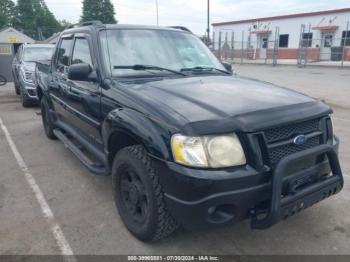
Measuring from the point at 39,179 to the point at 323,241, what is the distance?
349 cm

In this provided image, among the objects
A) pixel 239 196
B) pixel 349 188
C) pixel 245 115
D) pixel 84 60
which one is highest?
pixel 84 60

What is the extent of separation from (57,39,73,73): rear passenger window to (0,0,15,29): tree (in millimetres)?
75893

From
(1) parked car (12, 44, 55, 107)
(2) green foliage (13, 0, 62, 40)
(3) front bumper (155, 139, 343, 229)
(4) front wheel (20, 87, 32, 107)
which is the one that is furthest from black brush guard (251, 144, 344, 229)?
(2) green foliage (13, 0, 62, 40)

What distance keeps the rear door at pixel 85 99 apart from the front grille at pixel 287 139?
1.84m

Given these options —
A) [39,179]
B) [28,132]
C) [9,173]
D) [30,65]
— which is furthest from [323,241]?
[30,65]

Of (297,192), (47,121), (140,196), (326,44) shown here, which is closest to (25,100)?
(47,121)

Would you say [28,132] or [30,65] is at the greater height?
[30,65]

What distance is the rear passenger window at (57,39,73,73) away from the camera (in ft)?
15.1

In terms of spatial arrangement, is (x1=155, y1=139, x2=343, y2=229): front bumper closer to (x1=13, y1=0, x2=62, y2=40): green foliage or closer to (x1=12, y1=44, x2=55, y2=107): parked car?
(x1=12, y1=44, x2=55, y2=107): parked car

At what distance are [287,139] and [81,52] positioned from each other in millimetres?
2712

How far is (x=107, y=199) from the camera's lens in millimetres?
3885

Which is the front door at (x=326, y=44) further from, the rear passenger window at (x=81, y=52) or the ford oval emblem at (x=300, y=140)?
the ford oval emblem at (x=300, y=140)

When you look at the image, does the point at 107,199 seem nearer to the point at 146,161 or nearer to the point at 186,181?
the point at 146,161

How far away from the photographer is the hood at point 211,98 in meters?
2.55
